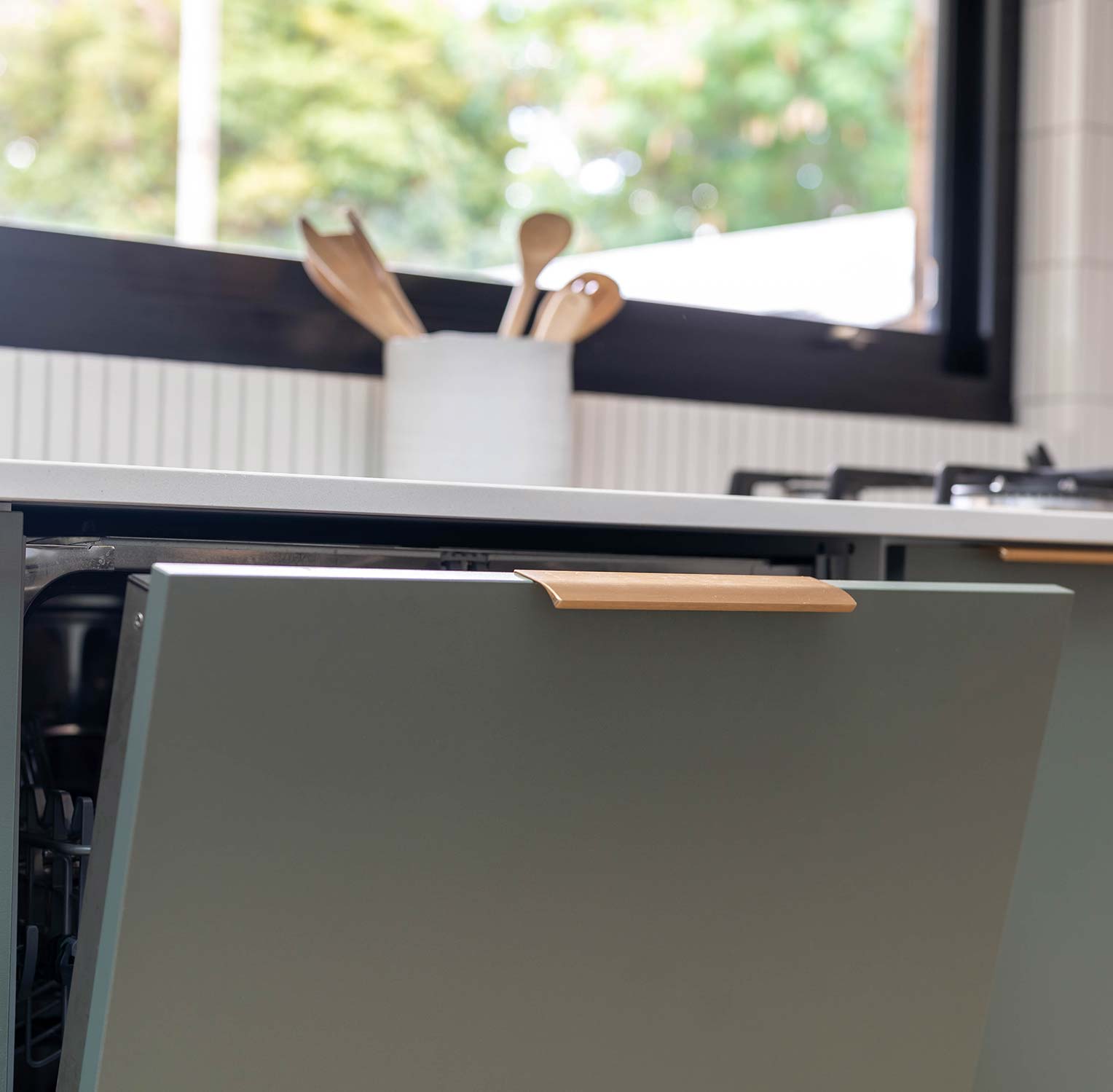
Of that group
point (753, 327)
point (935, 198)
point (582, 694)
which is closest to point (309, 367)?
point (753, 327)

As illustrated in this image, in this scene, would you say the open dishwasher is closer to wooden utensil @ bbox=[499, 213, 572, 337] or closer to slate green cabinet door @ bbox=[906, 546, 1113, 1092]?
slate green cabinet door @ bbox=[906, 546, 1113, 1092]

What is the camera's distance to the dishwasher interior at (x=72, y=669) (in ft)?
2.81

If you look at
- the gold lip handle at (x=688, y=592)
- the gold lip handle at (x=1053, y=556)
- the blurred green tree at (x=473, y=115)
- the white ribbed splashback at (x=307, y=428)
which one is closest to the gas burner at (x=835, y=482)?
the white ribbed splashback at (x=307, y=428)

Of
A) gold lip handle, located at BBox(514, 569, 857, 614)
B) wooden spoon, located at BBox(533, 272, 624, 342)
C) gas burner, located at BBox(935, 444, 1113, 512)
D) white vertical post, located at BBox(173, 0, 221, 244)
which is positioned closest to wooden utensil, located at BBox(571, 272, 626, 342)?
wooden spoon, located at BBox(533, 272, 624, 342)

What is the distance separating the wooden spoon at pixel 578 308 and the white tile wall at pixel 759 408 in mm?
207

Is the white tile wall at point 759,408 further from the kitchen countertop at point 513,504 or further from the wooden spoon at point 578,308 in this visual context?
the kitchen countertop at point 513,504

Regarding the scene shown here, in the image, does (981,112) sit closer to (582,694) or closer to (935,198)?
(935,198)

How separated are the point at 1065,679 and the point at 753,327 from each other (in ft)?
2.87

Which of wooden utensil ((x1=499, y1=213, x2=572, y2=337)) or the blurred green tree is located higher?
the blurred green tree

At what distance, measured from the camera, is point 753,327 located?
188 centimetres

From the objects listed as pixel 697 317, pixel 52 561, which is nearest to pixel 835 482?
pixel 697 317

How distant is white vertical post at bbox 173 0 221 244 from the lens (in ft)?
5.50

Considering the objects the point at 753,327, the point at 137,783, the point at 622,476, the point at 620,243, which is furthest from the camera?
the point at 620,243

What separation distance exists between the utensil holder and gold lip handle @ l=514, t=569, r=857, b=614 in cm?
56
